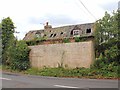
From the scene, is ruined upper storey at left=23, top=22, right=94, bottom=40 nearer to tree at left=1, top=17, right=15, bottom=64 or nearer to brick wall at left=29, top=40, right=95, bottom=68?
tree at left=1, top=17, right=15, bottom=64

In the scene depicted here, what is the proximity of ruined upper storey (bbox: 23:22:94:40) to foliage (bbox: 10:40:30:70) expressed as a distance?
33.1ft

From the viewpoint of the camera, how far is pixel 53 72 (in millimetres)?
25875

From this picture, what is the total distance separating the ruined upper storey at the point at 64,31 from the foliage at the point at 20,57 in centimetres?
1010

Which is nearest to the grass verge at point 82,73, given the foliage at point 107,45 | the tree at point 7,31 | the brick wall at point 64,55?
the foliage at point 107,45

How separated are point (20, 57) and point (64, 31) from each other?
1344 centimetres

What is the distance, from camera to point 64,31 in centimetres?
4294

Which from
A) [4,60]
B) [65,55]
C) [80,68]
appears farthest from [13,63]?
[80,68]

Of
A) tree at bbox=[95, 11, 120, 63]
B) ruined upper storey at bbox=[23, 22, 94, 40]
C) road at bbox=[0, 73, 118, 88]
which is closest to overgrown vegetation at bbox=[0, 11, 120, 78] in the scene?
tree at bbox=[95, 11, 120, 63]

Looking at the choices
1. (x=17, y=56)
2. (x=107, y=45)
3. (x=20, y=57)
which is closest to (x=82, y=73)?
(x=107, y=45)

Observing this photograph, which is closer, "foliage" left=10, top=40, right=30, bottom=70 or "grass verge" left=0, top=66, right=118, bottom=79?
"grass verge" left=0, top=66, right=118, bottom=79

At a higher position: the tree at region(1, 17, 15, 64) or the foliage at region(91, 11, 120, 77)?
the tree at region(1, 17, 15, 64)

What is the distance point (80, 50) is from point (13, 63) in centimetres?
871

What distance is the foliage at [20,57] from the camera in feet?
100

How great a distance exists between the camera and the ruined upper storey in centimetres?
3955
